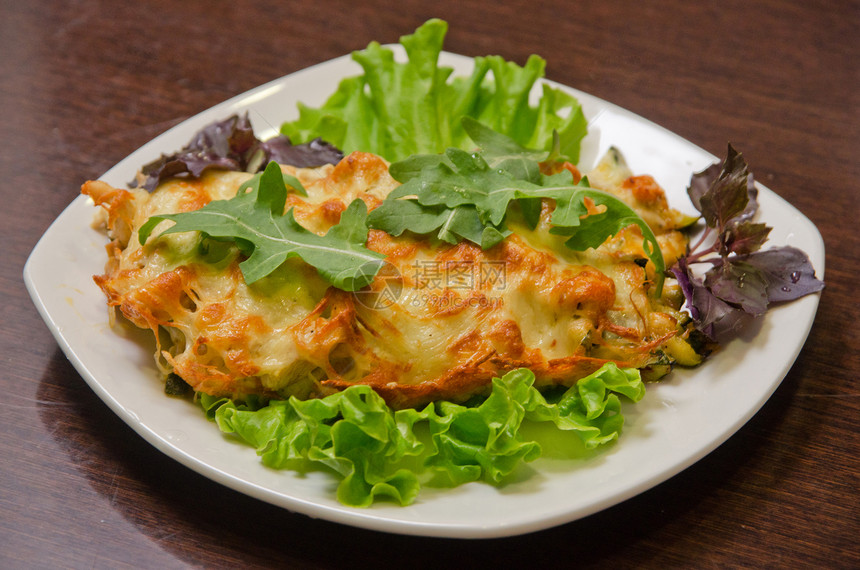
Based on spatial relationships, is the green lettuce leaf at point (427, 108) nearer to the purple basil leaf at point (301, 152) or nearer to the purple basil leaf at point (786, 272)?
the purple basil leaf at point (301, 152)

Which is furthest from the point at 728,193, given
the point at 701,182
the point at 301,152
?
the point at 301,152

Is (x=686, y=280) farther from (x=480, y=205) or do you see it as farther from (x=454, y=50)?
(x=454, y=50)

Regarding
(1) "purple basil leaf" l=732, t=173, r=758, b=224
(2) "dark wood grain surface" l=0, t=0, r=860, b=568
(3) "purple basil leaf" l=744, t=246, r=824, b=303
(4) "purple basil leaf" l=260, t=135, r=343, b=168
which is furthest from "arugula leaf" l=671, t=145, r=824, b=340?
(4) "purple basil leaf" l=260, t=135, r=343, b=168

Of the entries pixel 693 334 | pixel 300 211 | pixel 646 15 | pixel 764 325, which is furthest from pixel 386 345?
pixel 646 15

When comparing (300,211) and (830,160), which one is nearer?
(300,211)

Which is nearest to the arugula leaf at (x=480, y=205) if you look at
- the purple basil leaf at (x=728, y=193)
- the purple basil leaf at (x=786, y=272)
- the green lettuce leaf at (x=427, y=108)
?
the purple basil leaf at (x=728, y=193)

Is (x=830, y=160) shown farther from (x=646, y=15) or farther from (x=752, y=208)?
(x=646, y=15)

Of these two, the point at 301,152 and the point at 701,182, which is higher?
the point at 701,182
